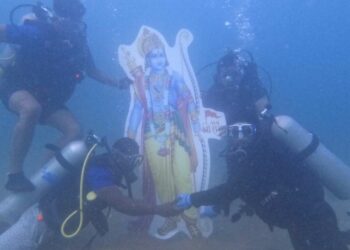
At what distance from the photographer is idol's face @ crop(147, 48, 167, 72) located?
6.95 m

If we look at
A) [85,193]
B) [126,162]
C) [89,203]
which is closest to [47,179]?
[85,193]

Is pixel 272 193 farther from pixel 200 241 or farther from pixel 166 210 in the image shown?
pixel 200 241

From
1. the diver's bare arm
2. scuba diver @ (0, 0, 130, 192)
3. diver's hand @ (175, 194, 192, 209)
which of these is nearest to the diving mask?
diver's hand @ (175, 194, 192, 209)

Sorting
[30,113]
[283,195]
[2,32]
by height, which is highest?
[2,32]

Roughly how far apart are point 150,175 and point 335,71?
16.8 m

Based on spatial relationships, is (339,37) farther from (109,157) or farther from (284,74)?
(109,157)

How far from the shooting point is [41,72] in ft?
20.0

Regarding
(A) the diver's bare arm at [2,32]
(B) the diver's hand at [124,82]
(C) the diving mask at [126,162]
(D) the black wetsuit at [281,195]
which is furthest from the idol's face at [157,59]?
(D) the black wetsuit at [281,195]

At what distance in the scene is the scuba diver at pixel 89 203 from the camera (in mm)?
4793

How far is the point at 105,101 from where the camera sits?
1578 centimetres

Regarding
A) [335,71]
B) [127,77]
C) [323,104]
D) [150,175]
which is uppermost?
[127,77]

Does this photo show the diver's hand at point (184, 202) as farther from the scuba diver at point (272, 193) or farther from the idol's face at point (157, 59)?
the idol's face at point (157, 59)

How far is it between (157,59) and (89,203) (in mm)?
3023

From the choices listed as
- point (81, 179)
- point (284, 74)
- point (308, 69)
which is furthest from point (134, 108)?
point (308, 69)
